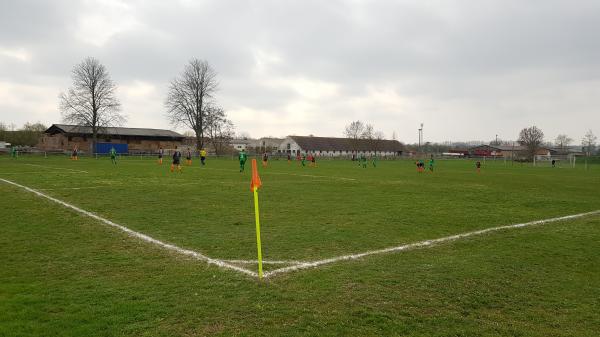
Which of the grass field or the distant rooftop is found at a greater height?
the distant rooftop

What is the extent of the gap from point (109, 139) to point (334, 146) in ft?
193

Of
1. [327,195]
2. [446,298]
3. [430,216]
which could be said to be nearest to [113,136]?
[327,195]

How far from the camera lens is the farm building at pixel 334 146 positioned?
374 ft

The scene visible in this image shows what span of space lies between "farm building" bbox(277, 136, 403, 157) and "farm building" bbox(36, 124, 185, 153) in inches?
1354

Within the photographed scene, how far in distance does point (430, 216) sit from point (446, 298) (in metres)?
7.05

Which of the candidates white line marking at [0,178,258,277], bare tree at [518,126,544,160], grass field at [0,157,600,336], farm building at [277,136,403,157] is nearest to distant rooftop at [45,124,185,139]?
farm building at [277,136,403,157]

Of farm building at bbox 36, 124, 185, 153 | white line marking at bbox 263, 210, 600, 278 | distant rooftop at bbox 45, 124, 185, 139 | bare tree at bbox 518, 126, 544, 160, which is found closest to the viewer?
white line marking at bbox 263, 210, 600, 278

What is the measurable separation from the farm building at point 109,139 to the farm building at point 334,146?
34398 mm

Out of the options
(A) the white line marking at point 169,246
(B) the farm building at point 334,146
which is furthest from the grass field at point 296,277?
(B) the farm building at point 334,146

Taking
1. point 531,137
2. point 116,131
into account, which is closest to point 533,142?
point 531,137

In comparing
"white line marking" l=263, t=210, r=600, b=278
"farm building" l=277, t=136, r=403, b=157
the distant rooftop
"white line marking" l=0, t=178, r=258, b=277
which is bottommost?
"white line marking" l=263, t=210, r=600, b=278

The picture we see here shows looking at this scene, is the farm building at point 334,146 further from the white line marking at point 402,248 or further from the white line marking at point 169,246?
the white line marking at point 169,246

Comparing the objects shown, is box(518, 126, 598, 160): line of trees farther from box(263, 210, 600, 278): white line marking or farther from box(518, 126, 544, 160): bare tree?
box(263, 210, 600, 278): white line marking

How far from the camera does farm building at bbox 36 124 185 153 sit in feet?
262
